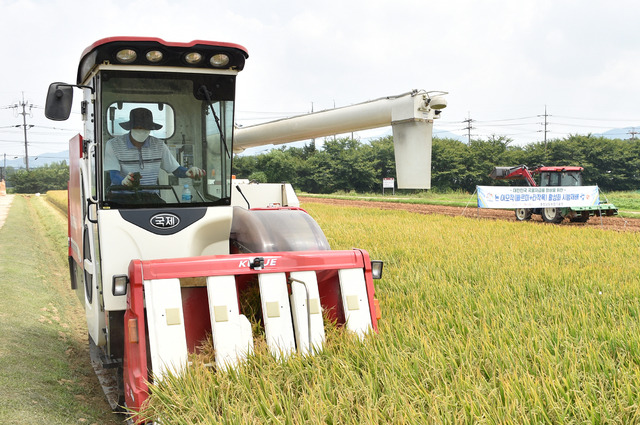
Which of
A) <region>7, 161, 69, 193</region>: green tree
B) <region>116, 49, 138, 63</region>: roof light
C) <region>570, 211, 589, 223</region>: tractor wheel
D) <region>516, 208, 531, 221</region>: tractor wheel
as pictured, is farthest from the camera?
<region>7, 161, 69, 193</region>: green tree

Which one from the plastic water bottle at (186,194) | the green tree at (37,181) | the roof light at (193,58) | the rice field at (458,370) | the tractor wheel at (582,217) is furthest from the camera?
the green tree at (37,181)

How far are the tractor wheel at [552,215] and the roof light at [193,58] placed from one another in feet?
49.5

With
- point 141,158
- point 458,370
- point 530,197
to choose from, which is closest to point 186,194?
point 141,158

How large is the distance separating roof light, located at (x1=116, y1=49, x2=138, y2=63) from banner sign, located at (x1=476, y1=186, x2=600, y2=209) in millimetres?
14180

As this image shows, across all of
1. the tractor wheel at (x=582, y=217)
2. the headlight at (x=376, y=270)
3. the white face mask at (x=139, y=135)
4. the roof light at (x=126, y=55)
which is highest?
the roof light at (x=126, y=55)

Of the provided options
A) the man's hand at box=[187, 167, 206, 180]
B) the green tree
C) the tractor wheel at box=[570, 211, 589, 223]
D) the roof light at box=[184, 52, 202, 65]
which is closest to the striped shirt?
the man's hand at box=[187, 167, 206, 180]

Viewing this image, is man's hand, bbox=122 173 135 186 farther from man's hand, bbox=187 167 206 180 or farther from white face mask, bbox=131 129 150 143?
man's hand, bbox=187 167 206 180

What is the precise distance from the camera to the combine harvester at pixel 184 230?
3.62 m

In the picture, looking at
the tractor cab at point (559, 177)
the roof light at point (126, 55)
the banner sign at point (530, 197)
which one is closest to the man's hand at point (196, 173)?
the roof light at point (126, 55)

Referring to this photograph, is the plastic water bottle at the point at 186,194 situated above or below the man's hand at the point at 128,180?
below

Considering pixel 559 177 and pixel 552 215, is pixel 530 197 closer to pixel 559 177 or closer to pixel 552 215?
pixel 552 215

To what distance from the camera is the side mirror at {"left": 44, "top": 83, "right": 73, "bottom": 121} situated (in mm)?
4000

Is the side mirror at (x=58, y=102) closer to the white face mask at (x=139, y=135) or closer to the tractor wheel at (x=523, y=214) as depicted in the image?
the white face mask at (x=139, y=135)

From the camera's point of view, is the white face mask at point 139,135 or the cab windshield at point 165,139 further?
the white face mask at point 139,135
